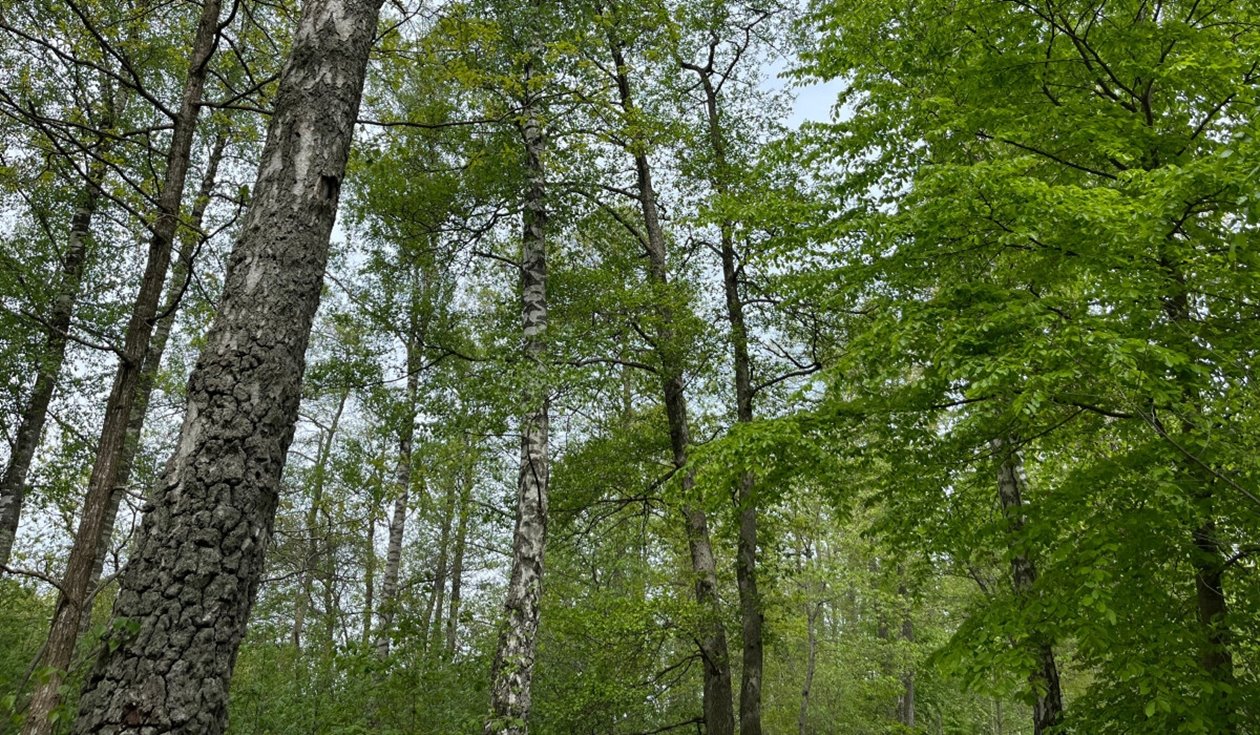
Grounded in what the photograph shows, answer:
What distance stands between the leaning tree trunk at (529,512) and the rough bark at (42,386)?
6.72 meters

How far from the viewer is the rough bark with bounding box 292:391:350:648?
10.7 meters

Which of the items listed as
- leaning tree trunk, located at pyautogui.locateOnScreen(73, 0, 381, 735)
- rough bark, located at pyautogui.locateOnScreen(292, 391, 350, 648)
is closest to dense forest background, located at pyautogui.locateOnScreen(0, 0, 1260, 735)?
leaning tree trunk, located at pyautogui.locateOnScreen(73, 0, 381, 735)

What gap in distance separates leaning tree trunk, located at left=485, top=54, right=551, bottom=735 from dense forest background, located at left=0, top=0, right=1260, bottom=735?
0.13ft

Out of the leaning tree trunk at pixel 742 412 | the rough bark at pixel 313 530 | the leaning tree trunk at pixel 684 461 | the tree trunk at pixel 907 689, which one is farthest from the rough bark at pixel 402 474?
the tree trunk at pixel 907 689

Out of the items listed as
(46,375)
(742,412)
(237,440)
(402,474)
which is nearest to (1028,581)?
(742,412)

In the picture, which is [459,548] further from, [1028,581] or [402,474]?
[1028,581]

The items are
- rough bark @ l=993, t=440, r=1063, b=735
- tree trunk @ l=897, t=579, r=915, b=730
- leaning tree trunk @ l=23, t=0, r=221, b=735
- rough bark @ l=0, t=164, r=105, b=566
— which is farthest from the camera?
tree trunk @ l=897, t=579, r=915, b=730

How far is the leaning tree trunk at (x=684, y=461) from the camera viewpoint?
9453 mm

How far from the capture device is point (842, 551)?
2142cm

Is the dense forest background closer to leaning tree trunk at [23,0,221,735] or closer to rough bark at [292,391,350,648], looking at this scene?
leaning tree trunk at [23,0,221,735]

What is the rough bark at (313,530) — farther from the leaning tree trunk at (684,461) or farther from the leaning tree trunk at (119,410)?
the leaning tree trunk at (684,461)

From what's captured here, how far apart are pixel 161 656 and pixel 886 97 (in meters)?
7.63

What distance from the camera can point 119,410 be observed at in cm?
370

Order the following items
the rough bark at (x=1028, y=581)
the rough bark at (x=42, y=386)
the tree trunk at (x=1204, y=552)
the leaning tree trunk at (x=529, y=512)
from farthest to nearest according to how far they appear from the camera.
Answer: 1. the rough bark at (x=42, y=386)
2. the rough bark at (x=1028, y=581)
3. the leaning tree trunk at (x=529, y=512)
4. the tree trunk at (x=1204, y=552)
